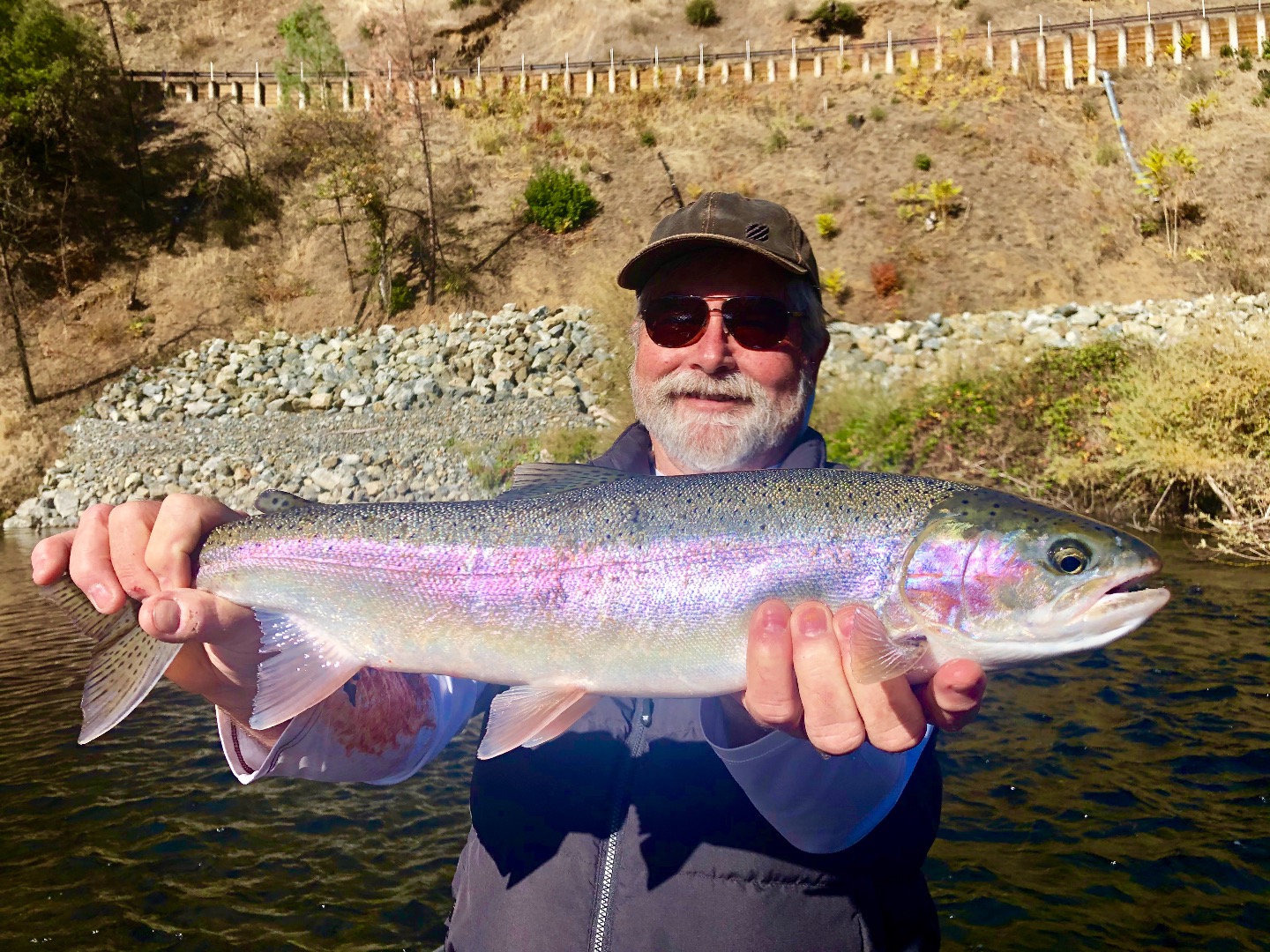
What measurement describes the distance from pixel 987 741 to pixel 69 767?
24.6 ft

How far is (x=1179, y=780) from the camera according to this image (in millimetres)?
6004

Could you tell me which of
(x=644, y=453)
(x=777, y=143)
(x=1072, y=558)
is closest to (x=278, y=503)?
(x=644, y=453)

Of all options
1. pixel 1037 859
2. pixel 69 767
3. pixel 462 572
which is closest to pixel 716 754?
pixel 462 572

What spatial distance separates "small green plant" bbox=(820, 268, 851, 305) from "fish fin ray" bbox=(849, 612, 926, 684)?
2320 centimetres

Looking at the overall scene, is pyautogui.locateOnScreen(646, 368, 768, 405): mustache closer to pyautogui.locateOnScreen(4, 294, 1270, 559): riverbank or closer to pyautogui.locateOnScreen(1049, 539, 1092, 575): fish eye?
pyautogui.locateOnScreen(1049, 539, 1092, 575): fish eye

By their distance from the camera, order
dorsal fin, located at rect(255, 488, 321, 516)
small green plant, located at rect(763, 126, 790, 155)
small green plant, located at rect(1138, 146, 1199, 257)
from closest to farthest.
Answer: dorsal fin, located at rect(255, 488, 321, 516) < small green plant, located at rect(1138, 146, 1199, 257) < small green plant, located at rect(763, 126, 790, 155)

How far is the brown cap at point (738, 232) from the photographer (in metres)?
3.30

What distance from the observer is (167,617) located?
7.77ft

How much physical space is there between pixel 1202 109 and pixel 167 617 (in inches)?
1434

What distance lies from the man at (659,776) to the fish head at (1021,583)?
0.17 metres

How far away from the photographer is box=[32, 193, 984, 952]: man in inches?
88.5

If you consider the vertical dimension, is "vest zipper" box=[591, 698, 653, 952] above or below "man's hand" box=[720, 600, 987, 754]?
below

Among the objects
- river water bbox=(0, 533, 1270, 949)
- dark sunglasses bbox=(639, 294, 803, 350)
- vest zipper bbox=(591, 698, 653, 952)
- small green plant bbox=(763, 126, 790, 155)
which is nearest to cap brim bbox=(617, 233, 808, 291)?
dark sunglasses bbox=(639, 294, 803, 350)

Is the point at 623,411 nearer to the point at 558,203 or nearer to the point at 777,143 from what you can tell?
the point at 558,203
